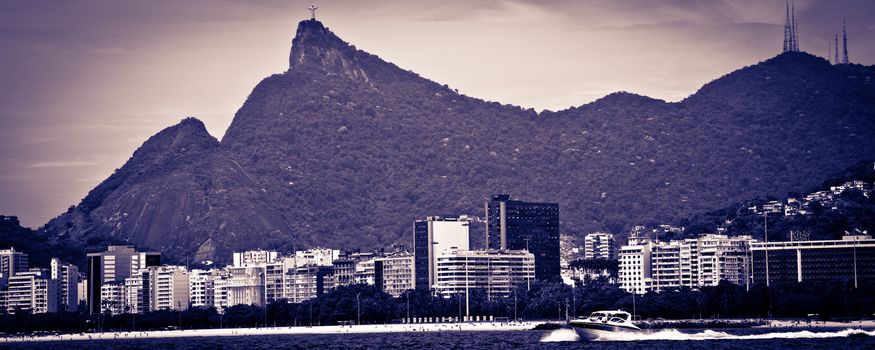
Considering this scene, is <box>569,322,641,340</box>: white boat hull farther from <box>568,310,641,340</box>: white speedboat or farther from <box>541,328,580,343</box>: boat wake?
<box>541,328,580,343</box>: boat wake

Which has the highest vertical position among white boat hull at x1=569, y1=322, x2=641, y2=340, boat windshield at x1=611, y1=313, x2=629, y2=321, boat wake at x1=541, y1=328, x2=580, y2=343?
boat windshield at x1=611, y1=313, x2=629, y2=321

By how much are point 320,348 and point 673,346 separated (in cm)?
4275

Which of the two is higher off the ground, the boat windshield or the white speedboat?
the boat windshield

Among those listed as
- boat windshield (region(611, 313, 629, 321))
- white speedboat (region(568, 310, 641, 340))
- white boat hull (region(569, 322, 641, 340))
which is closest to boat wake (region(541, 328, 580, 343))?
boat windshield (region(611, 313, 629, 321))

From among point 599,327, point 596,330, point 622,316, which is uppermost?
point 622,316

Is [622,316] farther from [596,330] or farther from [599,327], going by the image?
[599,327]

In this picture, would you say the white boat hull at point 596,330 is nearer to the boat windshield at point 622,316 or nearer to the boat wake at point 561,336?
the boat windshield at point 622,316

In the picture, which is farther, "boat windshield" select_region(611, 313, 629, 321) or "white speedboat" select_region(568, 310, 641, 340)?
"boat windshield" select_region(611, 313, 629, 321)

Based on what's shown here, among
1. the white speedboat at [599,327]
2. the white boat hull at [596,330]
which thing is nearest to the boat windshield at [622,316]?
the white speedboat at [599,327]

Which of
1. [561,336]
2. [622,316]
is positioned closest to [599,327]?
[622,316]

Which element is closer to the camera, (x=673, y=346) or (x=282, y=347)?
(x=673, y=346)

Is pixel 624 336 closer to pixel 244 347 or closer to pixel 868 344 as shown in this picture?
pixel 868 344

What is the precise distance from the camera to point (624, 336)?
6122 inches

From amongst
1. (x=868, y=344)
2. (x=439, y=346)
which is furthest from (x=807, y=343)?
Answer: (x=439, y=346)
